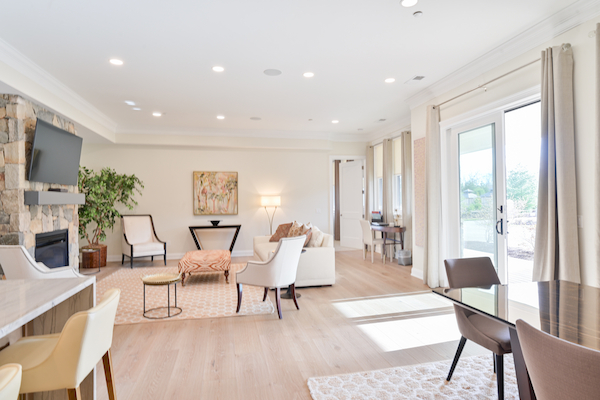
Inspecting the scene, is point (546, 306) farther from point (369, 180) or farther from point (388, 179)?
point (369, 180)

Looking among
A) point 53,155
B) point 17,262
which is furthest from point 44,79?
point 17,262

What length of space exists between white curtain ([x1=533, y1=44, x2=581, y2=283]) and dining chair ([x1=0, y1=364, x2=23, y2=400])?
350 centimetres

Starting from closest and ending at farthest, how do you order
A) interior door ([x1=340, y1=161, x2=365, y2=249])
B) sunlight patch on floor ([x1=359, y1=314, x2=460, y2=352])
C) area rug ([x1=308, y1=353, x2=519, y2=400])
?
area rug ([x1=308, y1=353, x2=519, y2=400]) < sunlight patch on floor ([x1=359, y1=314, x2=460, y2=352]) < interior door ([x1=340, y1=161, x2=365, y2=249])

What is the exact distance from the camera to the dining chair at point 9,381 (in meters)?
0.89

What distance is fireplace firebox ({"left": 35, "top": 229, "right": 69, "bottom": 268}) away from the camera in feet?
14.1

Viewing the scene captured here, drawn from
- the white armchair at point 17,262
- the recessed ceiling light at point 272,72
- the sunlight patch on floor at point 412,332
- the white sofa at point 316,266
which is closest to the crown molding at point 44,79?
the white armchair at point 17,262

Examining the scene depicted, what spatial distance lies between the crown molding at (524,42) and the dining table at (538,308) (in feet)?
7.47

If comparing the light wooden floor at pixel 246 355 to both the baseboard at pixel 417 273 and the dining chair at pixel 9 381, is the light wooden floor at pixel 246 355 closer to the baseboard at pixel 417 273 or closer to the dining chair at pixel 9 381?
the dining chair at pixel 9 381

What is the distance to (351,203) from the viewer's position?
8.50 metres

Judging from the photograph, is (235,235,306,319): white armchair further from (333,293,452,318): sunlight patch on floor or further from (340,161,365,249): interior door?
(340,161,365,249): interior door

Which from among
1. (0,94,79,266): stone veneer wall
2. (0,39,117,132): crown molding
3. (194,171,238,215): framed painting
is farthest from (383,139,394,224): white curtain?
(0,94,79,266): stone veneer wall

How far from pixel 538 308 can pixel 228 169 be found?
6728mm

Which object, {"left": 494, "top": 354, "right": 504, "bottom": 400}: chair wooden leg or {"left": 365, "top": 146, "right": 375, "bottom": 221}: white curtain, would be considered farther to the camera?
{"left": 365, "top": 146, "right": 375, "bottom": 221}: white curtain

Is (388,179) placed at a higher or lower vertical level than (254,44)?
lower
